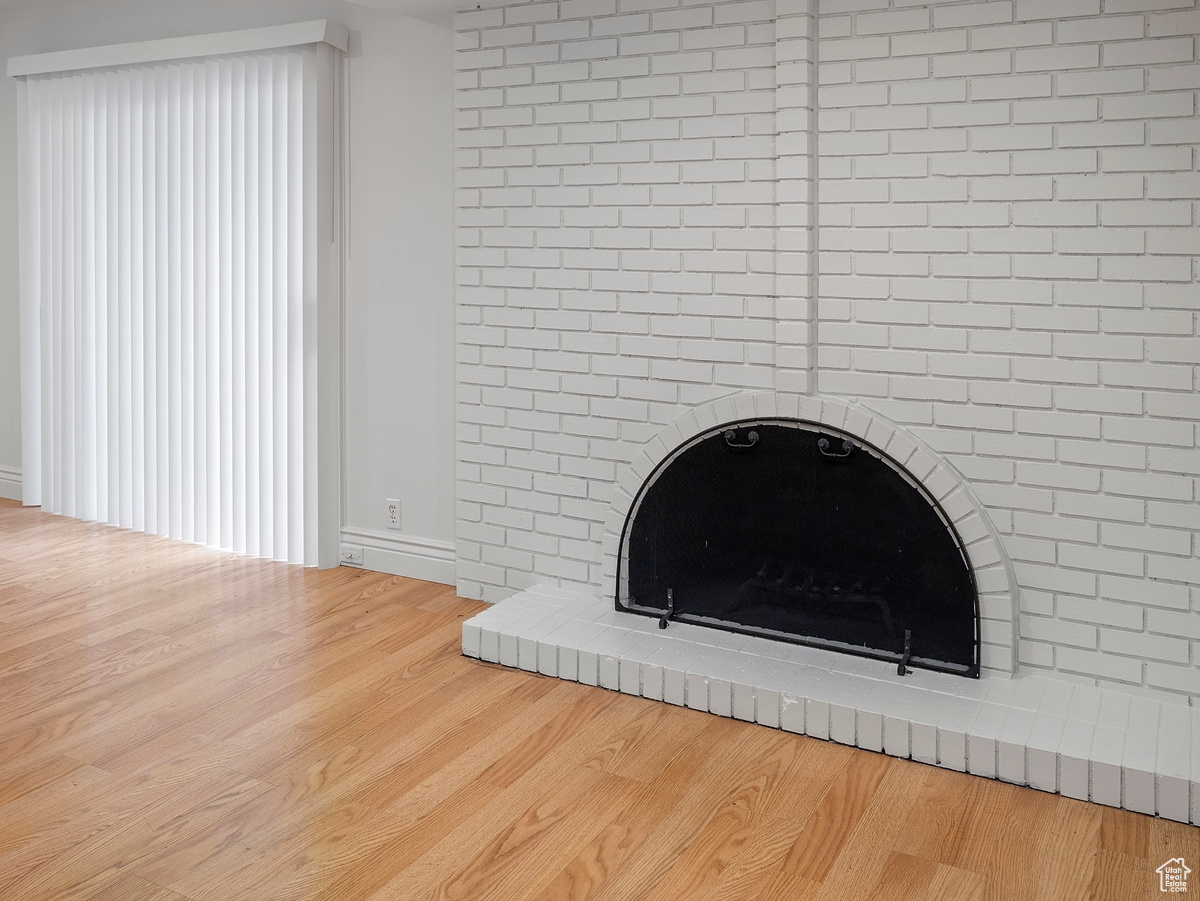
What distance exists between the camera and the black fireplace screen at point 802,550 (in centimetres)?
296

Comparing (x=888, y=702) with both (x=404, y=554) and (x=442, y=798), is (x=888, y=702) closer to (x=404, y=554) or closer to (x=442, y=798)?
(x=442, y=798)

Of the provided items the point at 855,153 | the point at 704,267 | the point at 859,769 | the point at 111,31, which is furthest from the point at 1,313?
the point at 859,769

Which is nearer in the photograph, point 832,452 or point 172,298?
point 832,452

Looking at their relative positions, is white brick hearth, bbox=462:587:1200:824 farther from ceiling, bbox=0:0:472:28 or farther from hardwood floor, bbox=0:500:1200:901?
ceiling, bbox=0:0:472:28

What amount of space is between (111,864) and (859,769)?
172cm

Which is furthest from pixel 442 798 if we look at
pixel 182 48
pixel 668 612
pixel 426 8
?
pixel 182 48

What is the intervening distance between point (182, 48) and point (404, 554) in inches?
91.1

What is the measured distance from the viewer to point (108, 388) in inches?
194

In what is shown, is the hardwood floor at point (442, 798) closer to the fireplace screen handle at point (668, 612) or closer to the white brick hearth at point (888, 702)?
the white brick hearth at point (888, 702)

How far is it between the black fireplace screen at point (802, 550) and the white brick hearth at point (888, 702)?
0.08 meters

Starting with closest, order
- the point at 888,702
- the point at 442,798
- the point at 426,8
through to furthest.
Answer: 1. the point at 442,798
2. the point at 888,702
3. the point at 426,8

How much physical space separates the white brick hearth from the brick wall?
0.21 m

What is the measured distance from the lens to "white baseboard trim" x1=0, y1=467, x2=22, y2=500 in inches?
216

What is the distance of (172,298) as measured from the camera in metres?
4.62
